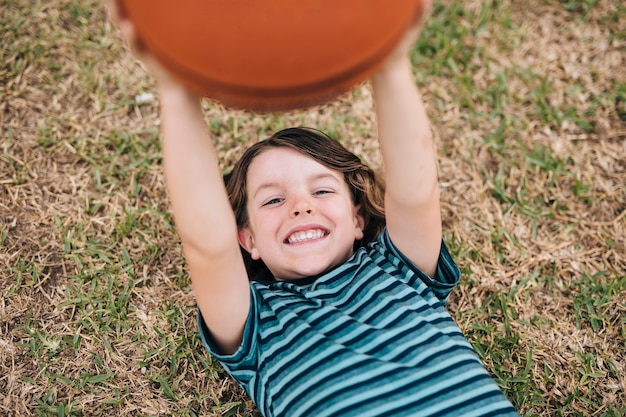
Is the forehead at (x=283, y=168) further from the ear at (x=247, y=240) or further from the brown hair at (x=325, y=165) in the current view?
the ear at (x=247, y=240)

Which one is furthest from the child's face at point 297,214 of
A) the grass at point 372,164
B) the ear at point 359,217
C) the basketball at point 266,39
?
the basketball at point 266,39

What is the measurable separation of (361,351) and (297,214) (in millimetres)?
522

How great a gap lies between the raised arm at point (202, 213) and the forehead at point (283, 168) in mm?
404

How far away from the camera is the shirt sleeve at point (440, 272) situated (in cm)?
226

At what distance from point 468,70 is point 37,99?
2.33 metres

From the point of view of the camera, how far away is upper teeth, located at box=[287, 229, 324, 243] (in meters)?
2.22

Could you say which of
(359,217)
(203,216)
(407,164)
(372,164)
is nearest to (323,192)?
(359,217)

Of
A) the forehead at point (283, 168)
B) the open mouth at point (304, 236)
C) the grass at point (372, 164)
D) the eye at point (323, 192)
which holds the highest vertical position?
the forehead at point (283, 168)

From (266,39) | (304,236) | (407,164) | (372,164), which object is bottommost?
(372,164)

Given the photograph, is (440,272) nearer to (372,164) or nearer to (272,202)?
(272,202)

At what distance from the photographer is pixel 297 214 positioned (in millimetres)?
2203

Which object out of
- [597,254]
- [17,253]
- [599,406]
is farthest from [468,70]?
[17,253]

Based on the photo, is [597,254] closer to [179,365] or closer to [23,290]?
[179,365]

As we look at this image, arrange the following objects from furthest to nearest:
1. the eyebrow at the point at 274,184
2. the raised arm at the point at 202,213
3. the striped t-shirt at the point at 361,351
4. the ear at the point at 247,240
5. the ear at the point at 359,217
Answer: the ear at the point at 359,217 < the ear at the point at 247,240 < the eyebrow at the point at 274,184 < the striped t-shirt at the point at 361,351 < the raised arm at the point at 202,213
